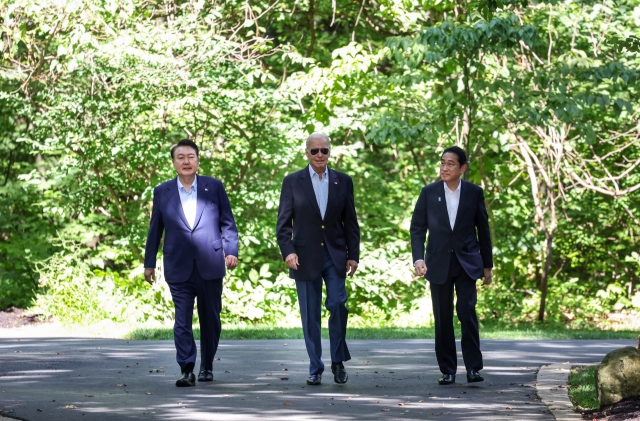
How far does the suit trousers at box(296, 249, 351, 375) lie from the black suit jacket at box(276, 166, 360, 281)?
80 millimetres

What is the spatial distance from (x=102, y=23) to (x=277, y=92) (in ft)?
11.5

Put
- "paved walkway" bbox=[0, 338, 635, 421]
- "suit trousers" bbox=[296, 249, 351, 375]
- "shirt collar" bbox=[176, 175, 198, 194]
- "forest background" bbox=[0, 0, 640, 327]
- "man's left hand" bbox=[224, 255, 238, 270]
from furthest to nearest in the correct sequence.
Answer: "forest background" bbox=[0, 0, 640, 327]
"shirt collar" bbox=[176, 175, 198, 194]
"man's left hand" bbox=[224, 255, 238, 270]
"suit trousers" bbox=[296, 249, 351, 375]
"paved walkway" bbox=[0, 338, 635, 421]

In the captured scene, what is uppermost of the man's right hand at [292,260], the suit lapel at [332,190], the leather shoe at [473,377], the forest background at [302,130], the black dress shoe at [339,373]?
the forest background at [302,130]

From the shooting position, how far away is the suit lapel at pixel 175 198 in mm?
9094

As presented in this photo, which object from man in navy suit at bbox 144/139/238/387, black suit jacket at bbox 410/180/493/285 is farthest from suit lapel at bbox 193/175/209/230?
black suit jacket at bbox 410/180/493/285

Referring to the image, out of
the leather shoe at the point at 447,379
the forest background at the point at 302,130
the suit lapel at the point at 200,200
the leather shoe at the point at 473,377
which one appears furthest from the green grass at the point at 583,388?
the forest background at the point at 302,130

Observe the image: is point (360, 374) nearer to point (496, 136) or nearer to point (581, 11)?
point (496, 136)

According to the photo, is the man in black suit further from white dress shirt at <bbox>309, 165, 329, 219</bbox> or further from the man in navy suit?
the man in navy suit

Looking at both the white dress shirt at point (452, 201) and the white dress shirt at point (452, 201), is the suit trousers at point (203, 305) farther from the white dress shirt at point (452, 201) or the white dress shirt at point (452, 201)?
the white dress shirt at point (452, 201)

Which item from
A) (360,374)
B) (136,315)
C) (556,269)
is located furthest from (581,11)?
(360,374)

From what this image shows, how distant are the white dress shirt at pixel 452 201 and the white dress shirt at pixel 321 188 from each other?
3.35 ft

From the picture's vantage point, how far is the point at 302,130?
1956 centimetres

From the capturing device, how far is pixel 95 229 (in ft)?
69.5

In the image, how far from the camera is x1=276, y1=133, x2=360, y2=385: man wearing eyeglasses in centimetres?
884
